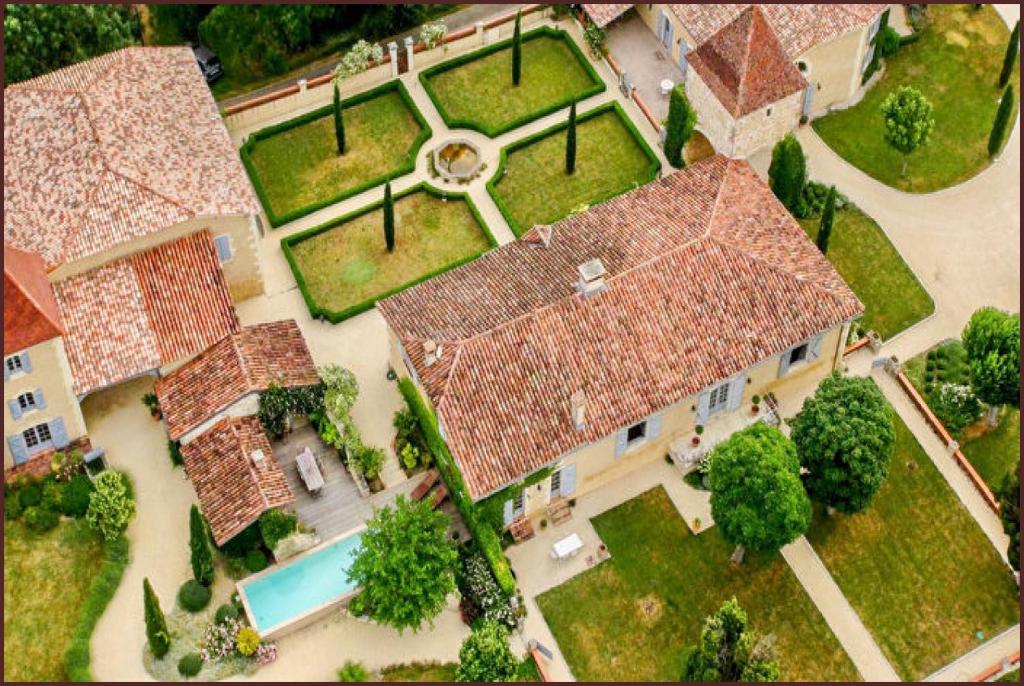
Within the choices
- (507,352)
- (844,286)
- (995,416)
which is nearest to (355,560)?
(507,352)

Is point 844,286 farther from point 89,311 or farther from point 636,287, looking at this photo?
point 89,311

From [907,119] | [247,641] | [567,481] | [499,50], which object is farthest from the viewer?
[499,50]

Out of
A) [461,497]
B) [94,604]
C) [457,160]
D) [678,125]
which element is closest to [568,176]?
[457,160]

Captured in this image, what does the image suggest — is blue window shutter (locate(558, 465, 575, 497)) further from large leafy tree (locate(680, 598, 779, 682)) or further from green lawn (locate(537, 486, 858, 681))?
large leafy tree (locate(680, 598, 779, 682))

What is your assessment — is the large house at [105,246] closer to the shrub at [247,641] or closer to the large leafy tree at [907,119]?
the shrub at [247,641]

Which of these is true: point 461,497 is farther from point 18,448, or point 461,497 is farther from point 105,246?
point 18,448

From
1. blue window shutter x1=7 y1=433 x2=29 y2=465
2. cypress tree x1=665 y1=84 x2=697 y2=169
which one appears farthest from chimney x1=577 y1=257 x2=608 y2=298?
blue window shutter x1=7 y1=433 x2=29 y2=465

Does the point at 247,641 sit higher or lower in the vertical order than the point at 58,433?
lower

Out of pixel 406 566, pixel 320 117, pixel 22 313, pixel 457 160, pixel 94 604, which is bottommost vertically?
pixel 406 566

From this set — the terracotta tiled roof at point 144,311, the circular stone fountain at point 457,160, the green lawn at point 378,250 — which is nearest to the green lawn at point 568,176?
the circular stone fountain at point 457,160
